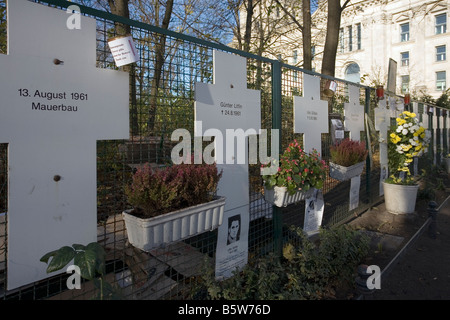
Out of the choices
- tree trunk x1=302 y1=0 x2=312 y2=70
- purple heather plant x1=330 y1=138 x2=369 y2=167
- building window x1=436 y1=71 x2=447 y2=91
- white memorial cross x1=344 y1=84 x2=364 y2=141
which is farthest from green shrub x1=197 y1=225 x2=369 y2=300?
building window x1=436 y1=71 x2=447 y2=91

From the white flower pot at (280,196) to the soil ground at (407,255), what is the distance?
1039 mm

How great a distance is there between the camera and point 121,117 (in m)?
2.16

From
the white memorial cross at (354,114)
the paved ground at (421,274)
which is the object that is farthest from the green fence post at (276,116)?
the white memorial cross at (354,114)

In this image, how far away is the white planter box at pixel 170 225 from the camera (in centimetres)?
195

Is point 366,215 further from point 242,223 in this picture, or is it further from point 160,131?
point 160,131

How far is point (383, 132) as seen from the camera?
629cm

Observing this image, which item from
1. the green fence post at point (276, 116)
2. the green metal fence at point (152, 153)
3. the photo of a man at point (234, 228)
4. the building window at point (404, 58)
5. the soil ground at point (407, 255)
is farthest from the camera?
the building window at point (404, 58)

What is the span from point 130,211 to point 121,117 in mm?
656

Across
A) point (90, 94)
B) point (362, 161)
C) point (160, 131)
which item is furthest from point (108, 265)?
point (362, 161)

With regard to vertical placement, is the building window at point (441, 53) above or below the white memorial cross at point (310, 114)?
above

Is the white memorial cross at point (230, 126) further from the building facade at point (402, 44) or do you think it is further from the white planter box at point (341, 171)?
the building facade at point (402, 44)

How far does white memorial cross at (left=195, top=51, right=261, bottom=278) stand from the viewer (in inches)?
107

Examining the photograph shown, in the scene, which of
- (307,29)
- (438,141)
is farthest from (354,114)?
(438,141)
